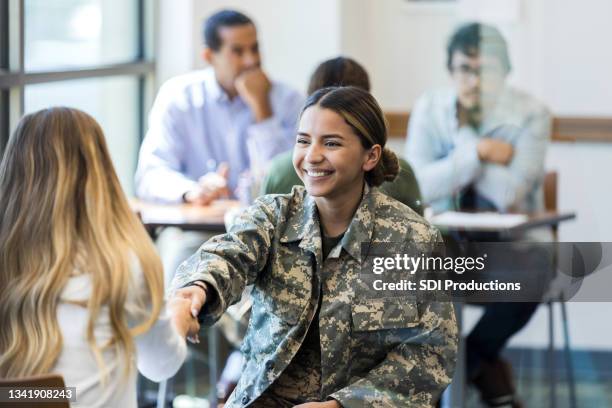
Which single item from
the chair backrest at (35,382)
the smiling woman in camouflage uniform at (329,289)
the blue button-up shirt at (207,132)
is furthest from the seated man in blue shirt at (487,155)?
the chair backrest at (35,382)

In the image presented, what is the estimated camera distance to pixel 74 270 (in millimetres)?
1843

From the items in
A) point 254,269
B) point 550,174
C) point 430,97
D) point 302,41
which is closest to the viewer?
point 254,269

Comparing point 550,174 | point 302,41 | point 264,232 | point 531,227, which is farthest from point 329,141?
point 302,41

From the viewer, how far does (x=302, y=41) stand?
17.8 ft

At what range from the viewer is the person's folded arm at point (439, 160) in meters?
4.32

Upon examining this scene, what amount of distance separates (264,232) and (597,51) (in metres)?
2.36

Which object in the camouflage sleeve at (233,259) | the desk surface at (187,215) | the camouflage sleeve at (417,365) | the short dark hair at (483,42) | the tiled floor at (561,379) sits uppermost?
the short dark hair at (483,42)

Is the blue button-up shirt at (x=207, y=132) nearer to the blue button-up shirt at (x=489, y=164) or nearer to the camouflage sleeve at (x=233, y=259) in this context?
the blue button-up shirt at (x=489, y=164)

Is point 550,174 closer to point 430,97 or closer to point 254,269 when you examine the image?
point 430,97

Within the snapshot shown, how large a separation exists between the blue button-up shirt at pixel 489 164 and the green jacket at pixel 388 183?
126cm

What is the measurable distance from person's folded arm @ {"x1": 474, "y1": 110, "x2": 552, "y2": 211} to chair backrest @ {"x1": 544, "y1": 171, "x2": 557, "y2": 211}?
0.11 ft

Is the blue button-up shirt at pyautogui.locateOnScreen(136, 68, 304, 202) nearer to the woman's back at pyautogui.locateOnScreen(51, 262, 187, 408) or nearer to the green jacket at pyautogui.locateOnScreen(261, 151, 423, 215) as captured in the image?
the green jacket at pyautogui.locateOnScreen(261, 151, 423, 215)

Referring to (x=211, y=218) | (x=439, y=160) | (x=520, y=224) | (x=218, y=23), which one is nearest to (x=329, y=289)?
(x=211, y=218)

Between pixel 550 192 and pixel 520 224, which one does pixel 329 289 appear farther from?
pixel 550 192
